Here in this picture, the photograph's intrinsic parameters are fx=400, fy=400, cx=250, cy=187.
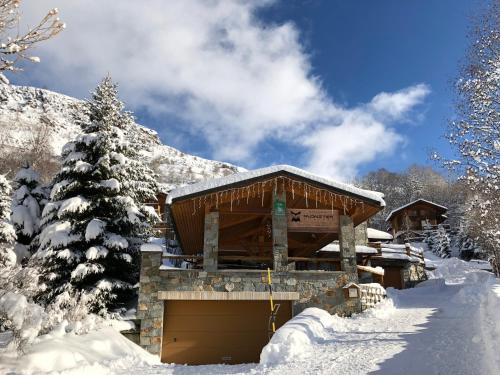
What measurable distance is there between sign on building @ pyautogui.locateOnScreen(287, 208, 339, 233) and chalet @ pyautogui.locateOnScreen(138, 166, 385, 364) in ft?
0.12

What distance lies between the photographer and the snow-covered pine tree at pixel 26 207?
17297 mm

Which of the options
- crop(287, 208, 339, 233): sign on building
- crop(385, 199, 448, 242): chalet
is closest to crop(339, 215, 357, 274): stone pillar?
crop(287, 208, 339, 233): sign on building

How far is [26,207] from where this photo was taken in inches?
698

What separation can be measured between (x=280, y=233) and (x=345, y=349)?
19.2 ft

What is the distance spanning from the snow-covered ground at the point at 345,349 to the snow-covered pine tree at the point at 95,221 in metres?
2.58

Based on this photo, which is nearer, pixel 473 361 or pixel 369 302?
pixel 473 361

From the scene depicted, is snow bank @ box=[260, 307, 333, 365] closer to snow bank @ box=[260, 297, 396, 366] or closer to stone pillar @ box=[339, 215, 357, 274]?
snow bank @ box=[260, 297, 396, 366]

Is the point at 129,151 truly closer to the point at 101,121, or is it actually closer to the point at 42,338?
the point at 101,121

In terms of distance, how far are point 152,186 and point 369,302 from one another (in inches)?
533

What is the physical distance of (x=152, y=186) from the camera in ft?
72.5

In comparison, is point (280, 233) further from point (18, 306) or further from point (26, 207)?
point (26, 207)

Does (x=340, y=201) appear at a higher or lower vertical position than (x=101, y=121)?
lower

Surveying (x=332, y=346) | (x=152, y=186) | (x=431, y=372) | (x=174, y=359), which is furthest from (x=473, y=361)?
(x=152, y=186)

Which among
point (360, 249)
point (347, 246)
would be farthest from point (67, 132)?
point (347, 246)
